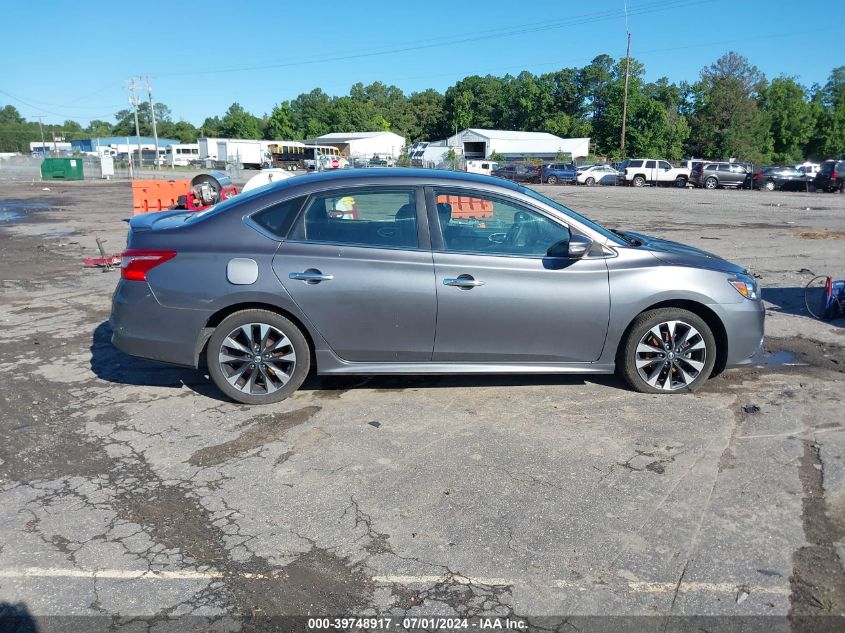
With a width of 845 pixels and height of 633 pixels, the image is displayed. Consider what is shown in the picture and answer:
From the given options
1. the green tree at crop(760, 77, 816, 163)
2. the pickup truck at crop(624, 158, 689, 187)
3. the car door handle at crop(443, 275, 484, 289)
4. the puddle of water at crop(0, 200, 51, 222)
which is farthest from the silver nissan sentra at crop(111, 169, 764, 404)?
the green tree at crop(760, 77, 816, 163)

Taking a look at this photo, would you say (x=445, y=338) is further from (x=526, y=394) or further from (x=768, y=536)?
(x=768, y=536)

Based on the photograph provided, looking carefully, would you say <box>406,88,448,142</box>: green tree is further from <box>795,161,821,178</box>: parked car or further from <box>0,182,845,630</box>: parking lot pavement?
<box>0,182,845,630</box>: parking lot pavement

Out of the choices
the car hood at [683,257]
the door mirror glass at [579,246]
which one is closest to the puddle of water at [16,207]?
the door mirror glass at [579,246]

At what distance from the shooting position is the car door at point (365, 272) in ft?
16.3

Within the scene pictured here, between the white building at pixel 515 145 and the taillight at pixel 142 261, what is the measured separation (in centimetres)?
7547

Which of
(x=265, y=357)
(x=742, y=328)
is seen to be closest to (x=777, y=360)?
(x=742, y=328)

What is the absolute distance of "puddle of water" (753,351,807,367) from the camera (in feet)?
20.4

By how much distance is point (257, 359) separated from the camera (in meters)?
5.09

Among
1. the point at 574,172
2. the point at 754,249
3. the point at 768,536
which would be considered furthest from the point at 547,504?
the point at 574,172

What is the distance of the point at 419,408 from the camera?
16.9 feet

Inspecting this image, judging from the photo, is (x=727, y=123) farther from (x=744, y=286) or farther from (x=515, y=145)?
(x=744, y=286)

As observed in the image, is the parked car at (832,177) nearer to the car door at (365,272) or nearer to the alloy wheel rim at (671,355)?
the alloy wheel rim at (671,355)

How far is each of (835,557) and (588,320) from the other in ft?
7.43

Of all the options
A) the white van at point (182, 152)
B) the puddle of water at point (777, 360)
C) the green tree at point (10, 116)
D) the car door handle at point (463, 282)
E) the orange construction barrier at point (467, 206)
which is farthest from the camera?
the green tree at point (10, 116)
